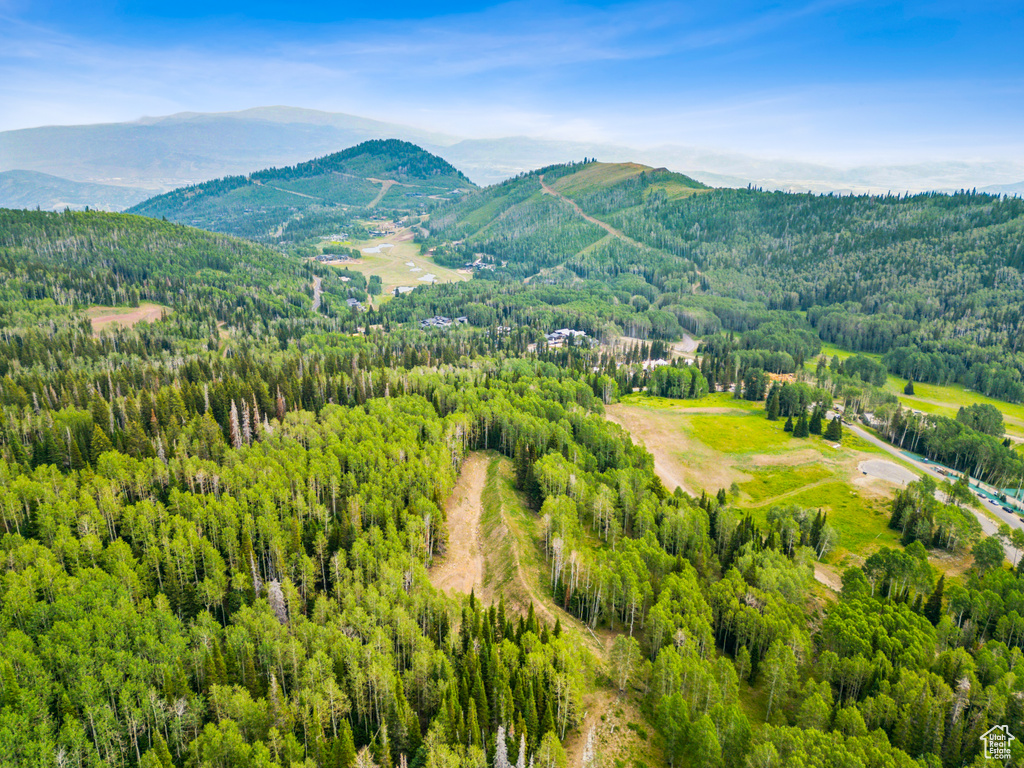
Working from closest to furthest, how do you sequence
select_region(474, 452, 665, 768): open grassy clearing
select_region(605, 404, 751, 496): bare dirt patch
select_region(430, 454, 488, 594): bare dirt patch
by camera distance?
select_region(474, 452, 665, 768): open grassy clearing < select_region(430, 454, 488, 594): bare dirt patch < select_region(605, 404, 751, 496): bare dirt patch

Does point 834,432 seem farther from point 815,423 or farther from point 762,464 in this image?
point 762,464

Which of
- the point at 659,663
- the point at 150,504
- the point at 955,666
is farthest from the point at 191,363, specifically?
the point at 955,666

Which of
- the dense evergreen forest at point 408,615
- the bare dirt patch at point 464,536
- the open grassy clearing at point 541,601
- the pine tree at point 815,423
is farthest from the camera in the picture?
the pine tree at point 815,423

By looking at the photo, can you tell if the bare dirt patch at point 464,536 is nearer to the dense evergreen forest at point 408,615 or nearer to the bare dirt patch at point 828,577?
the dense evergreen forest at point 408,615

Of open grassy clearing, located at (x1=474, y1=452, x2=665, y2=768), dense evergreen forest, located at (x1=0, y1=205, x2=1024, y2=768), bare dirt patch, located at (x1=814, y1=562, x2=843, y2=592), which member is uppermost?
dense evergreen forest, located at (x1=0, y1=205, x2=1024, y2=768)

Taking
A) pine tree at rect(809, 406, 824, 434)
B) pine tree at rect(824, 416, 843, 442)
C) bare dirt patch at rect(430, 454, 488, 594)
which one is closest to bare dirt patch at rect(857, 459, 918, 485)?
pine tree at rect(824, 416, 843, 442)

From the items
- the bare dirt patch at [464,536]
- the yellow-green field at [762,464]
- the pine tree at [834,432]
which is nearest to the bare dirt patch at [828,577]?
the yellow-green field at [762,464]

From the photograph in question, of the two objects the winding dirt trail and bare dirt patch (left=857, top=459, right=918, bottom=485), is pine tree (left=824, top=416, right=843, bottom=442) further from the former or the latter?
the winding dirt trail
